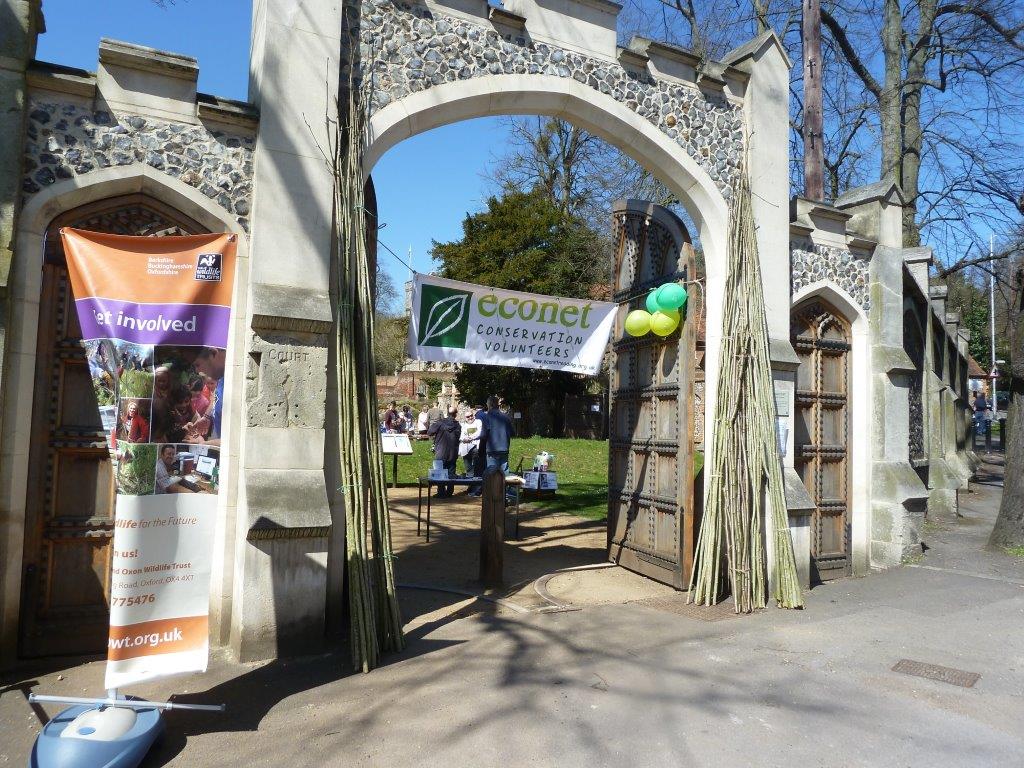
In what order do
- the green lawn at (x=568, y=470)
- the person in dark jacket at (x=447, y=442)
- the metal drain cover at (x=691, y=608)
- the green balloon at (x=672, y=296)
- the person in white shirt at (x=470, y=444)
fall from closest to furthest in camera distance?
the metal drain cover at (x=691, y=608)
the green balloon at (x=672, y=296)
the green lawn at (x=568, y=470)
the person in dark jacket at (x=447, y=442)
the person in white shirt at (x=470, y=444)

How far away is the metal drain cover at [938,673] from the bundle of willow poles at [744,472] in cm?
158

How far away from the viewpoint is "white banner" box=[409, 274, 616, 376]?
693cm

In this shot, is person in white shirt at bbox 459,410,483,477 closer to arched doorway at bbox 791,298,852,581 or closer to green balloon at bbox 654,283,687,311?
arched doorway at bbox 791,298,852,581

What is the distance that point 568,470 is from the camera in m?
19.5

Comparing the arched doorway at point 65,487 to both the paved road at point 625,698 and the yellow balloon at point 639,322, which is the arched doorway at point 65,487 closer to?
the paved road at point 625,698

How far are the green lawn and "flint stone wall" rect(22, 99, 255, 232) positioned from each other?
6666mm

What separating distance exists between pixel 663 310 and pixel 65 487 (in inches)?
220

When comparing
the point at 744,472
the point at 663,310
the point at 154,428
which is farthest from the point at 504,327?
the point at 154,428

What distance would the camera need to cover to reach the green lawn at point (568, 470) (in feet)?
44.8

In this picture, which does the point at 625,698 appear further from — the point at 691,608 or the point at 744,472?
the point at 744,472

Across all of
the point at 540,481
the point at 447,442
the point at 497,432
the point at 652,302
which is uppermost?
the point at 652,302

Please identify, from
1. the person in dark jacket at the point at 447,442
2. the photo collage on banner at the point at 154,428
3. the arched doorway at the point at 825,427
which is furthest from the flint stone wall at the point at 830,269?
the person in dark jacket at the point at 447,442

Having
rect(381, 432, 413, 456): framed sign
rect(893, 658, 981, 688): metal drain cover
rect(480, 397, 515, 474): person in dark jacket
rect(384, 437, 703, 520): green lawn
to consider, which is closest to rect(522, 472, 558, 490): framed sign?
rect(384, 437, 703, 520): green lawn

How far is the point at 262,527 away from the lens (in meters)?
4.96
